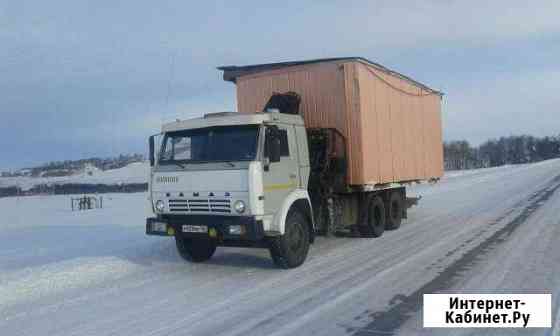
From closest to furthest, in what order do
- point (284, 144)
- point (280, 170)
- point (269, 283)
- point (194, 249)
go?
point (269, 283), point (280, 170), point (284, 144), point (194, 249)

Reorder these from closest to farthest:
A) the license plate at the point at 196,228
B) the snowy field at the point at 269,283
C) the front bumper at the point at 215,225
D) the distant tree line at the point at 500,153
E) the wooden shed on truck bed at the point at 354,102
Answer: the snowy field at the point at 269,283
the front bumper at the point at 215,225
the license plate at the point at 196,228
the wooden shed on truck bed at the point at 354,102
the distant tree line at the point at 500,153

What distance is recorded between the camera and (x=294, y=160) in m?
8.98

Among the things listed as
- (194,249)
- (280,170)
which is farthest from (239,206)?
(194,249)

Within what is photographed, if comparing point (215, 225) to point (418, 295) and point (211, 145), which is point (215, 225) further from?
point (418, 295)

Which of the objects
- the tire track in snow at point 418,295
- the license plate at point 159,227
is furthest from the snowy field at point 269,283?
the license plate at point 159,227

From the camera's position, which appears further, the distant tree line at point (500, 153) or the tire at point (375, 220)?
the distant tree line at point (500, 153)

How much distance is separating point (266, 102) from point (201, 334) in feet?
22.2

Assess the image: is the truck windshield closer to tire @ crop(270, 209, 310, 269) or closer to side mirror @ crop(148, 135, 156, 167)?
side mirror @ crop(148, 135, 156, 167)

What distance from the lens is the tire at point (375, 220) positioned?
11.9m

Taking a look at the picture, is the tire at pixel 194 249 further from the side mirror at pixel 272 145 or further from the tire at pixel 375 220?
the tire at pixel 375 220

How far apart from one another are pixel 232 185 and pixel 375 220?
5.62 meters

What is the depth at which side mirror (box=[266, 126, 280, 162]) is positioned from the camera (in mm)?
7922

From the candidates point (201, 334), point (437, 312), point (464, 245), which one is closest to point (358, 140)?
point (464, 245)

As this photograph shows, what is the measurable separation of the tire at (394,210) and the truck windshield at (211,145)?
6.30 m
